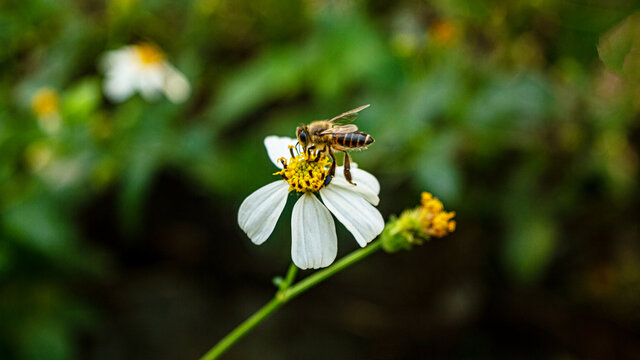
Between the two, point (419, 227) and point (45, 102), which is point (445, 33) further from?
point (45, 102)

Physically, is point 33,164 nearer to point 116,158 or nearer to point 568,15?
point 116,158

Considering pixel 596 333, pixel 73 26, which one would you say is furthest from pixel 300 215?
pixel 596 333

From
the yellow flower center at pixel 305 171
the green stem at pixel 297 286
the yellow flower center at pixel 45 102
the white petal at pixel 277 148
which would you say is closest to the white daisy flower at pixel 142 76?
the yellow flower center at pixel 45 102

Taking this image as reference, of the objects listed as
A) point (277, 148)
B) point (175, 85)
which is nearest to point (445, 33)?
point (175, 85)

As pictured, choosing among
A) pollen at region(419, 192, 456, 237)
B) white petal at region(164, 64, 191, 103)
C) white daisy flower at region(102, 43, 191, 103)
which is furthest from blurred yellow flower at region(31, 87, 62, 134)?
pollen at region(419, 192, 456, 237)

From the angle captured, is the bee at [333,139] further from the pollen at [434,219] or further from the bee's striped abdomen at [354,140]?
the pollen at [434,219]

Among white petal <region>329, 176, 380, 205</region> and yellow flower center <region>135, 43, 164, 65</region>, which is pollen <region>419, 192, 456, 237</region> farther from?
yellow flower center <region>135, 43, 164, 65</region>
